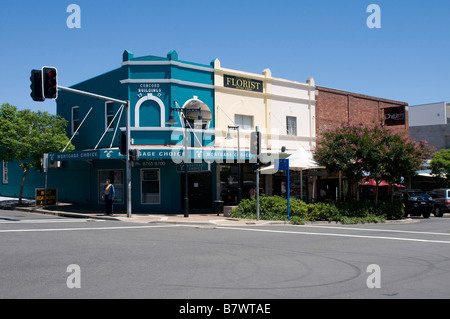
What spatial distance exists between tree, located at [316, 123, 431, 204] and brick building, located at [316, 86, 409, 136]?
6539 millimetres

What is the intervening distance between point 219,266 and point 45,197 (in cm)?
1946

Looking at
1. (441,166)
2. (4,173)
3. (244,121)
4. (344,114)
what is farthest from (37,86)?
(441,166)

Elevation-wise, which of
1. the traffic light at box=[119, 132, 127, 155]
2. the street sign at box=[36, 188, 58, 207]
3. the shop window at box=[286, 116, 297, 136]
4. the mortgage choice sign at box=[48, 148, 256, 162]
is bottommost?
the street sign at box=[36, 188, 58, 207]

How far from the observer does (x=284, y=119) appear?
2881 cm

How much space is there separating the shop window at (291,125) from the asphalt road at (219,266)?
1551 centimetres

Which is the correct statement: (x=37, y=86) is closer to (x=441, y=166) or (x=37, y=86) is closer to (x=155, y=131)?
(x=155, y=131)

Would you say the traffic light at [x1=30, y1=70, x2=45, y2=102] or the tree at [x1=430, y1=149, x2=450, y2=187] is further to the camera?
the tree at [x1=430, y1=149, x2=450, y2=187]

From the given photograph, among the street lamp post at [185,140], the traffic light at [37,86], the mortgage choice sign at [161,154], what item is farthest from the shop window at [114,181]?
the traffic light at [37,86]

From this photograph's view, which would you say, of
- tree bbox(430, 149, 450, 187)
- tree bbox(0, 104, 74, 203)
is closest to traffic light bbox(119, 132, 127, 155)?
tree bbox(0, 104, 74, 203)

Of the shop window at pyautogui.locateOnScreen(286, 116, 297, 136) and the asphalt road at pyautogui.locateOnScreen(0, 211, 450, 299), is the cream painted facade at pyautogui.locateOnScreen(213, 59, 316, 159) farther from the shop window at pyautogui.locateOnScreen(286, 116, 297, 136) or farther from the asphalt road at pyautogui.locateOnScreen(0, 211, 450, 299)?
the asphalt road at pyautogui.locateOnScreen(0, 211, 450, 299)

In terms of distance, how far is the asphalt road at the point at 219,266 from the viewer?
6699 mm

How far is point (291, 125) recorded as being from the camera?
29.4 meters

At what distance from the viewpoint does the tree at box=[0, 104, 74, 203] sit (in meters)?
25.0

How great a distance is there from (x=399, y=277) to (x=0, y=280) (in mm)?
6778
